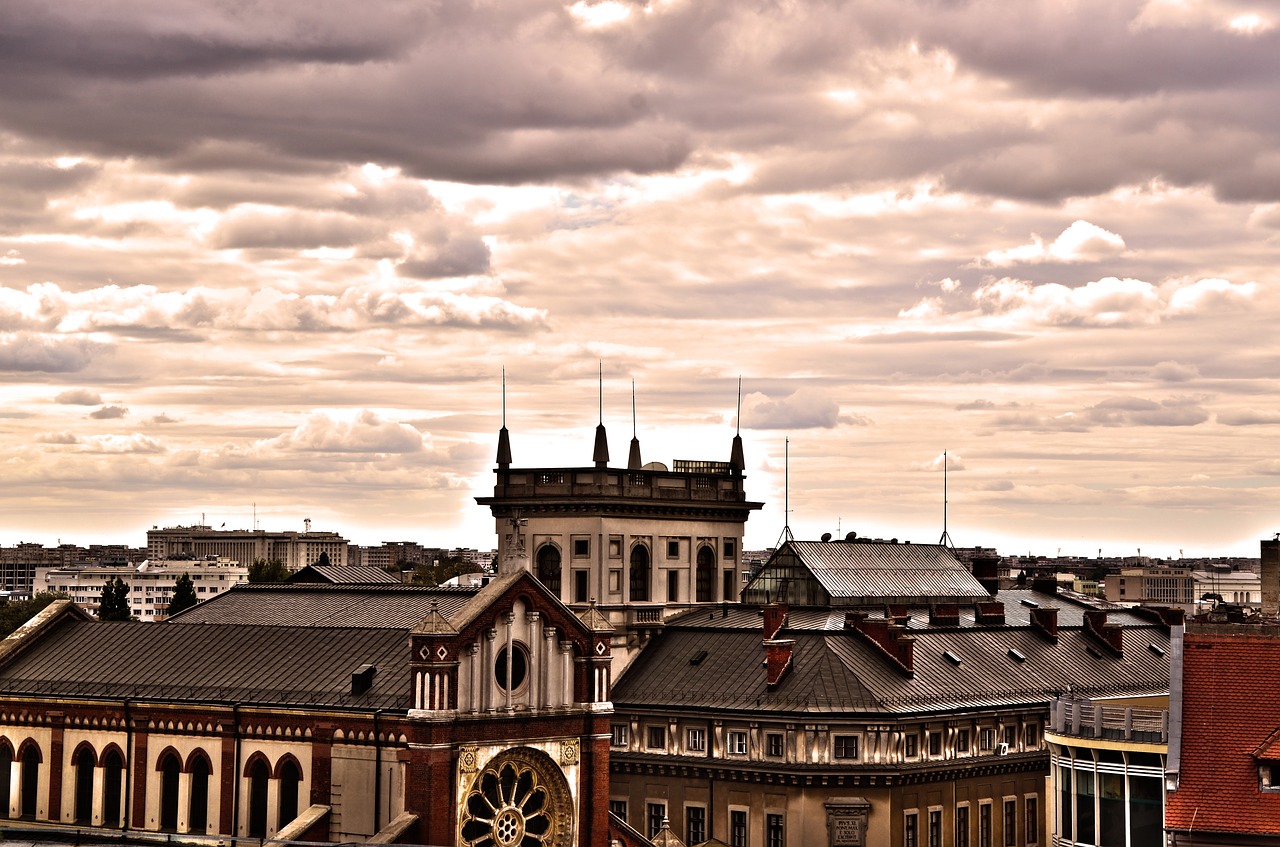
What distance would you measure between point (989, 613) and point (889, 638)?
22.5m

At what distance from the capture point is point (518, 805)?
9475 centimetres

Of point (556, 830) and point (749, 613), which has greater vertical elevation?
point (749, 613)

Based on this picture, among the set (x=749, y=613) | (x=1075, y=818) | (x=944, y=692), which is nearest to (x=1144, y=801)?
(x=1075, y=818)

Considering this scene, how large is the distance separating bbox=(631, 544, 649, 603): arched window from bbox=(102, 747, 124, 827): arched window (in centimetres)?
4567

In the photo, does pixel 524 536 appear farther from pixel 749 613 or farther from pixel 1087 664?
pixel 1087 664

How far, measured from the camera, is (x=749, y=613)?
139500mm

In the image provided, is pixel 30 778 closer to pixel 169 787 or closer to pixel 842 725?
pixel 169 787

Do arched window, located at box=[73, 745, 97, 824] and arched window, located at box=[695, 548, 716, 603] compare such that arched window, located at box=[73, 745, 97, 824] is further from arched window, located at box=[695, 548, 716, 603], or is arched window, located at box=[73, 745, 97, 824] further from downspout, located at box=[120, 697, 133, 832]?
arched window, located at box=[695, 548, 716, 603]

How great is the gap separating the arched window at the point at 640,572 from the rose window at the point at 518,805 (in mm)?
43828

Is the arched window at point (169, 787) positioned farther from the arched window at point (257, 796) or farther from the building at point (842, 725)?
the building at point (842, 725)

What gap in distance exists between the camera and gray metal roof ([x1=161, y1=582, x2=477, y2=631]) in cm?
10894

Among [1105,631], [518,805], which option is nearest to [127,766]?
[518,805]

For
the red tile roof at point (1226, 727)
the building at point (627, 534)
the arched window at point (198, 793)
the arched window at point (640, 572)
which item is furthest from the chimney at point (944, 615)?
the red tile roof at point (1226, 727)

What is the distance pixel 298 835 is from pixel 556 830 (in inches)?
483
